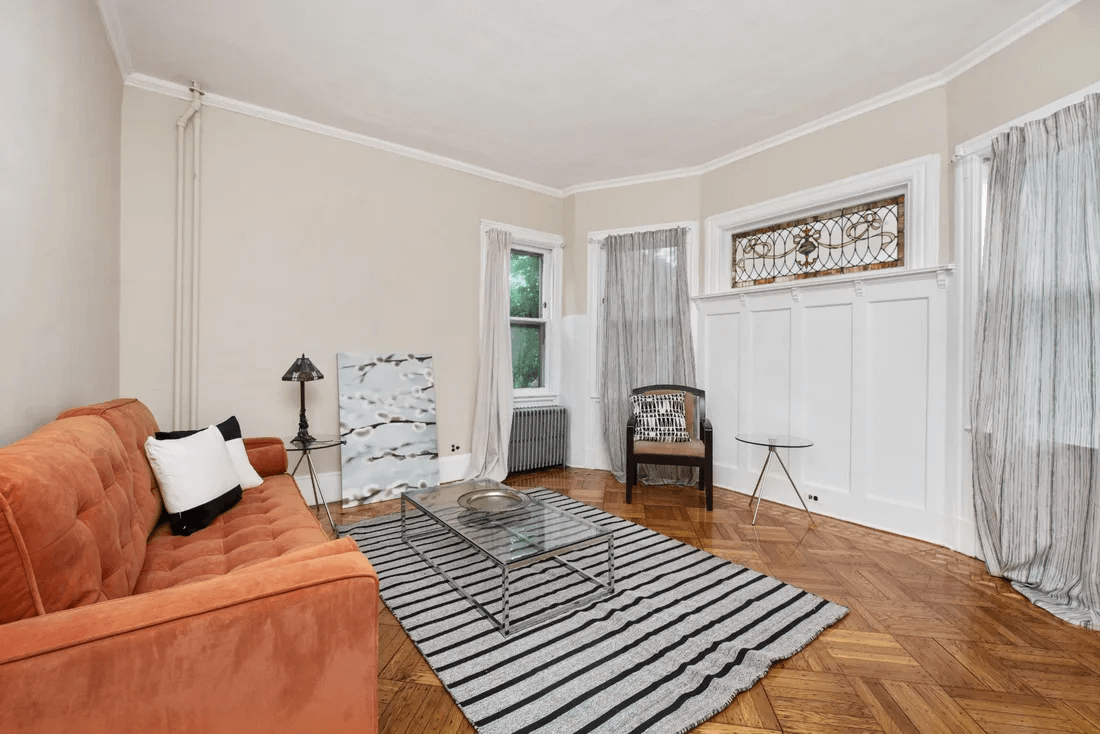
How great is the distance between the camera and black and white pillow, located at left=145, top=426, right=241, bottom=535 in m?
1.91

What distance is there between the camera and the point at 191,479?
1977 millimetres

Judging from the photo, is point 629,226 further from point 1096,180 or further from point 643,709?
point 643,709

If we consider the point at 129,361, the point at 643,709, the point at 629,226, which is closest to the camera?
the point at 643,709

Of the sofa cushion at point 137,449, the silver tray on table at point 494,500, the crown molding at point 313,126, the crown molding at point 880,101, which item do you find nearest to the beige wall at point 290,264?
the crown molding at point 313,126

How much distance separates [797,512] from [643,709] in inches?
97.4

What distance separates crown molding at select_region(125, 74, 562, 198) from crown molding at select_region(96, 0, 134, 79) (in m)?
0.13

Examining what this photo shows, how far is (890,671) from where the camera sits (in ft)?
5.65

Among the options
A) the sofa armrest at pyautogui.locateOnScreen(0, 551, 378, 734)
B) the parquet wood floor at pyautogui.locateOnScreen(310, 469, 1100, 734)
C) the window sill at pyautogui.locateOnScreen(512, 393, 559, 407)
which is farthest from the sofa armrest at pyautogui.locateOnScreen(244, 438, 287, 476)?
the window sill at pyautogui.locateOnScreen(512, 393, 559, 407)

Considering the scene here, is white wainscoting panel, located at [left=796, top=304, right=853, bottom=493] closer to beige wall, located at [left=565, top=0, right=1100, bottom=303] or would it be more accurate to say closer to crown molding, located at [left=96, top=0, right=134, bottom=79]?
beige wall, located at [left=565, top=0, right=1100, bottom=303]

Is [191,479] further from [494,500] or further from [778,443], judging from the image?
[778,443]

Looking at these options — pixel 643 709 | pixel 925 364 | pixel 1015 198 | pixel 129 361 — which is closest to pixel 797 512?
pixel 925 364

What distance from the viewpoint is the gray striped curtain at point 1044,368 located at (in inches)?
85.7

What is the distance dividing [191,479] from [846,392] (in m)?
3.79

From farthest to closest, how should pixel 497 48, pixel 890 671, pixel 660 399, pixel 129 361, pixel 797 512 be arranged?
1. pixel 660 399
2. pixel 797 512
3. pixel 129 361
4. pixel 497 48
5. pixel 890 671
